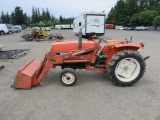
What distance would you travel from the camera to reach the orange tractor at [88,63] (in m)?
5.73

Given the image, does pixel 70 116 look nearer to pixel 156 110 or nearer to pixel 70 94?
pixel 70 94

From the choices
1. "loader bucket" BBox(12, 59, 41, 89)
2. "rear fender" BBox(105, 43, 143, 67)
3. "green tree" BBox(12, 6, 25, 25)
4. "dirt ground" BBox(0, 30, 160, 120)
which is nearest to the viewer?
"dirt ground" BBox(0, 30, 160, 120)

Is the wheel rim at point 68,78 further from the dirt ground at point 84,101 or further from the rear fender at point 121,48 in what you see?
the rear fender at point 121,48

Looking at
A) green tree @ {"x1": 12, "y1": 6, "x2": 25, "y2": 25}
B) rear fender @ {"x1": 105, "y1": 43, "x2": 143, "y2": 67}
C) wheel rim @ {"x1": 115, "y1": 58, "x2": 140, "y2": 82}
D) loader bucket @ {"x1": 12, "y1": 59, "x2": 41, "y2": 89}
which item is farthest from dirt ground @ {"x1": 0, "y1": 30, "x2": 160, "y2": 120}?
green tree @ {"x1": 12, "y1": 6, "x2": 25, "y2": 25}

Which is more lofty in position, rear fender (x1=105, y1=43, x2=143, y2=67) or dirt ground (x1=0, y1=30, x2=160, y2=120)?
rear fender (x1=105, y1=43, x2=143, y2=67)

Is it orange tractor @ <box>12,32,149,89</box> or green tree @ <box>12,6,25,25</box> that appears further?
green tree @ <box>12,6,25,25</box>

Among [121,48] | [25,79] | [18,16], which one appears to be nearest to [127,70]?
[121,48]

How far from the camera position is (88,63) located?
20.2ft

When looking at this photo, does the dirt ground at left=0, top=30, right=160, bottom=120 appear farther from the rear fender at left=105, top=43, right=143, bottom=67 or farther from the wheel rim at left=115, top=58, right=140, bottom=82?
the rear fender at left=105, top=43, right=143, bottom=67

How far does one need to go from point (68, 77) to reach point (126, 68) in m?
1.59

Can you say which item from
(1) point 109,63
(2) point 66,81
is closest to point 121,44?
(1) point 109,63

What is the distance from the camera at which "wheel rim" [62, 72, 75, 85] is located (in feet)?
19.2

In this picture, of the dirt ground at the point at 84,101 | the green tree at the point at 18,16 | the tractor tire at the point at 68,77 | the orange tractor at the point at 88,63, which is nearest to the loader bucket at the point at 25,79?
the orange tractor at the point at 88,63

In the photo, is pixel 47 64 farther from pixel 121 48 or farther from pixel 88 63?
pixel 121 48
